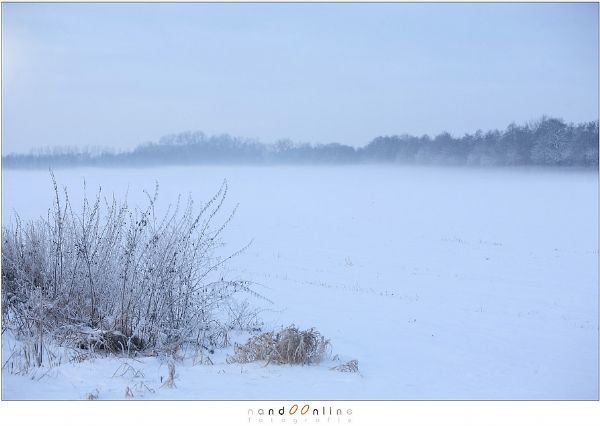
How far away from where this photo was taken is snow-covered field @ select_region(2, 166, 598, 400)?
4.65 metres

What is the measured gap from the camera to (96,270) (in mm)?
6219

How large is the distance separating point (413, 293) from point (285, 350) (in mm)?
5246

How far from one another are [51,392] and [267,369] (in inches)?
66.1

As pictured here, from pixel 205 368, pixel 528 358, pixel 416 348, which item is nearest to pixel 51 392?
pixel 205 368

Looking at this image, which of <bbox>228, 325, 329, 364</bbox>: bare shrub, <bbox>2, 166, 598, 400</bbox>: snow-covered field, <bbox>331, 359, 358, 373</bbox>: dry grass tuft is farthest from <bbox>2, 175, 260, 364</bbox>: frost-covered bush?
<bbox>331, 359, 358, 373</bbox>: dry grass tuft

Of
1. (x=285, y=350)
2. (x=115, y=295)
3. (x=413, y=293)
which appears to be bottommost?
(x=413, y=293)

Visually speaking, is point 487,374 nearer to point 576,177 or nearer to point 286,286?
point 286,286
